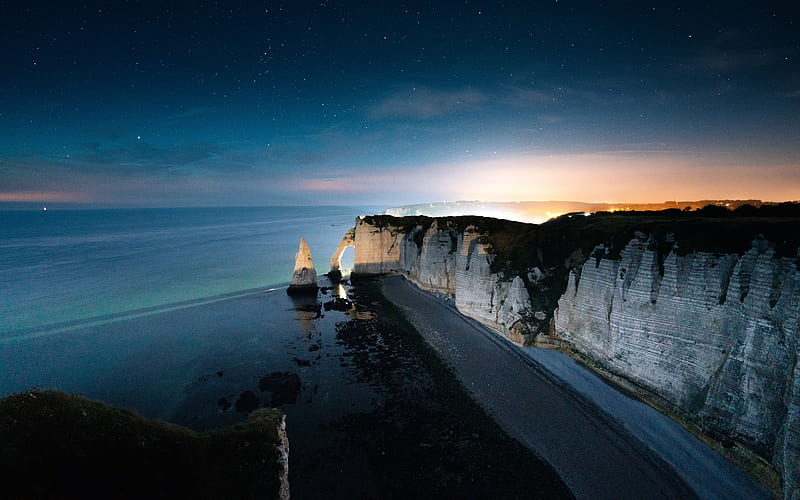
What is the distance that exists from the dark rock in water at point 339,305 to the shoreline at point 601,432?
1552cm

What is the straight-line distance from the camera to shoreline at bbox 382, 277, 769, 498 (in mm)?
12773

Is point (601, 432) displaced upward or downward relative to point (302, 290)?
downward

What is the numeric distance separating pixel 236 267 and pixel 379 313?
4157 cm

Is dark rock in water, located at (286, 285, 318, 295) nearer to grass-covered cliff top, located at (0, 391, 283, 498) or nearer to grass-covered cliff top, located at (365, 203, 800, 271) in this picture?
grass-covered cliff top, located at (365, 203, 800, 271)

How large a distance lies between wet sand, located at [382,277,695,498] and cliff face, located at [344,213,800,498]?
9.87 ft

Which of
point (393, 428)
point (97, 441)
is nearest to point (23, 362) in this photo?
point (97, 441)

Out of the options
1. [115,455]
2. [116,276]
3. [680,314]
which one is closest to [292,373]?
[115,455]

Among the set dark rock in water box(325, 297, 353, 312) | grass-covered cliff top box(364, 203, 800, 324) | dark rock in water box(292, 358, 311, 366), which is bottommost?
dark rock in water box(292, 358, 311, 366)

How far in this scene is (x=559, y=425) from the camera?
1623 cm

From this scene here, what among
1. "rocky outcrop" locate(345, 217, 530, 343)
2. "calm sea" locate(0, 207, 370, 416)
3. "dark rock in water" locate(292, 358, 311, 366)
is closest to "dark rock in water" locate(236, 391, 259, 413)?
"calm sea" locate(0, 207, 370, 416)

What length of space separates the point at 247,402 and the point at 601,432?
20240mm

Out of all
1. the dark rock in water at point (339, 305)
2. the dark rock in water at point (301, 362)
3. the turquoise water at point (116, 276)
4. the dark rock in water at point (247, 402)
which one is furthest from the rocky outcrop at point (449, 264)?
the dark rock in water at point (247, 402)

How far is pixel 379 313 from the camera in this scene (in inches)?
1385

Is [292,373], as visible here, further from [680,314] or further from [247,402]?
[680,314]
